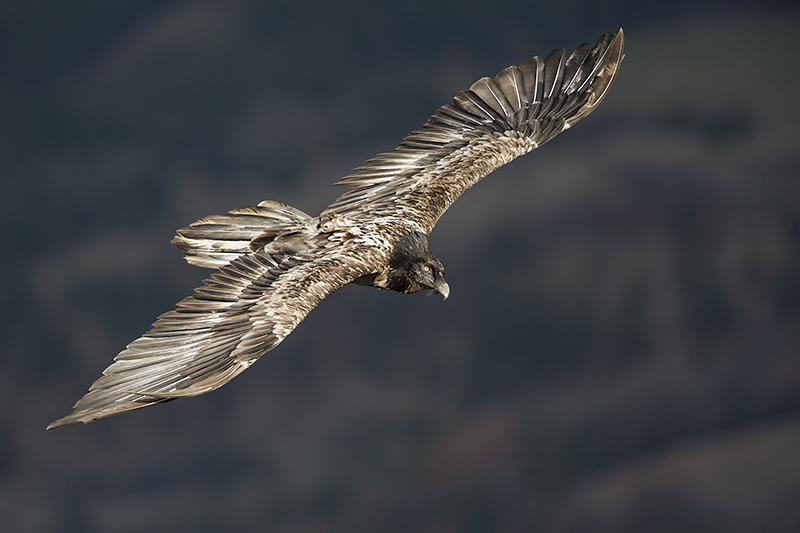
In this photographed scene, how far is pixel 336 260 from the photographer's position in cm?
856

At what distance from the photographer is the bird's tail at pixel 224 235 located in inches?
357

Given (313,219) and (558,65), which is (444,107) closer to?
(558,65)

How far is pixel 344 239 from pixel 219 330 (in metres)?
1.87

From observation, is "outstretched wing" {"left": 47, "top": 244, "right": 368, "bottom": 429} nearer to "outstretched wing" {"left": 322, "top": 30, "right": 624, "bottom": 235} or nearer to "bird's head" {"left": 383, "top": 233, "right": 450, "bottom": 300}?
"bird's head" {"left": 383, "top": 233, "right": 450, "bottom": 300}

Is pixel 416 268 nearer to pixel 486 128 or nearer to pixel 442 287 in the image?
pixel 442 287

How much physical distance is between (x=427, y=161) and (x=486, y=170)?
77cm

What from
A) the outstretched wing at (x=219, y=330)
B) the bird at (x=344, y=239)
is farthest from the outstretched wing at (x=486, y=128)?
the outstretched wing at (x=219, y=330)

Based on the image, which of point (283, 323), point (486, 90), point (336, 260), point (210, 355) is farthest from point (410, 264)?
point (486, 90)

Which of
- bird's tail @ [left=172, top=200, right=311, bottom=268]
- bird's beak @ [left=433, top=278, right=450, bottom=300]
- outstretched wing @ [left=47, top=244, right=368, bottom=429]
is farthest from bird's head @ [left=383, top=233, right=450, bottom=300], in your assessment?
bird's tail @ [left=172, top=200, right=311, bottom=268]

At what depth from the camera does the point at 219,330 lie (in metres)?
7.65

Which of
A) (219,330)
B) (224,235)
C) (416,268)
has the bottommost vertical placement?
(219,330)

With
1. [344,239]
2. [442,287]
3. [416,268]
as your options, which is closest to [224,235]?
[344,239]

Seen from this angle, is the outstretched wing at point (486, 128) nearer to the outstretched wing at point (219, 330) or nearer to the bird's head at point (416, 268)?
the bird's head at point (416, 268)

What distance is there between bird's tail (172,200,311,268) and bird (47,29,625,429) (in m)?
0.01
